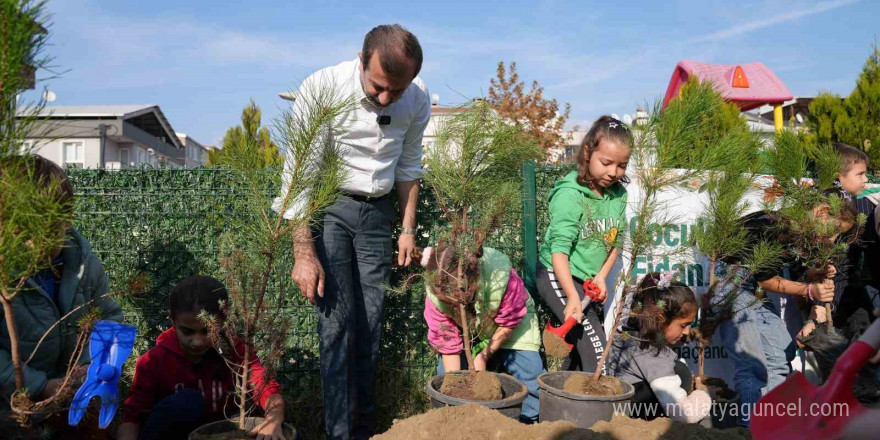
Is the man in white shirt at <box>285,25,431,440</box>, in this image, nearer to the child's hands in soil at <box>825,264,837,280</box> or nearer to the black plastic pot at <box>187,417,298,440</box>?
the black plastic pot at <box>187,417,298,440</box>

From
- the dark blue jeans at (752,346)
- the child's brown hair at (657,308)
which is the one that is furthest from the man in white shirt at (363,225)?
the dark blue jeans at (752,346)

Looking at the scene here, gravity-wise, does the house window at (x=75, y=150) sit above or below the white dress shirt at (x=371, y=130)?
above

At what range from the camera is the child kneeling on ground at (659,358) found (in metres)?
3.27

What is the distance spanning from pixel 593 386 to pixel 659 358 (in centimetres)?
73

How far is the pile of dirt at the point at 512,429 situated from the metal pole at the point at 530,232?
156 cm

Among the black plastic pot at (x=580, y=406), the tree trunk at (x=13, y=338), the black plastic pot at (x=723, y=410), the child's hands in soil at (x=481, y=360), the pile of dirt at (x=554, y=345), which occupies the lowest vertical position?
the black plastic pot at (x=723, y=410)

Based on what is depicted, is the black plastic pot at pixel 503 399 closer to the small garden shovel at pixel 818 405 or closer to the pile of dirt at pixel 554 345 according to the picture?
the pile of dirt at pixel 554 345

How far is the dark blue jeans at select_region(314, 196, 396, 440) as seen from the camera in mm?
2975

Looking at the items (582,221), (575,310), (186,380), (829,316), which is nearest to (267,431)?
(186,380)

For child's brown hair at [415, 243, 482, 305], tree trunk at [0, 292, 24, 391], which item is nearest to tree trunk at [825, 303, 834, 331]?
child's brown hair at [415, 243, 482, 305]

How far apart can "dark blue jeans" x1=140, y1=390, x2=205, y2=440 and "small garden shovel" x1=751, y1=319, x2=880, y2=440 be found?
2.22 m

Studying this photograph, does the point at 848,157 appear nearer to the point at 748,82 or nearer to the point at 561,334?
the point at 561,334

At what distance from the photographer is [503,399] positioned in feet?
Answer: 9.03

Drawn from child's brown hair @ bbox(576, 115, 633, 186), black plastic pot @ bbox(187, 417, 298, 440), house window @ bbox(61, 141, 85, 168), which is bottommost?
black plastic pot @ bbox(187, 417, 298, 440)
